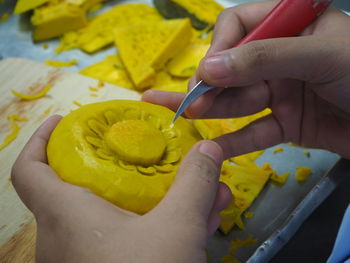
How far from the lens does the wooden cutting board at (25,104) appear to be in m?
1.38

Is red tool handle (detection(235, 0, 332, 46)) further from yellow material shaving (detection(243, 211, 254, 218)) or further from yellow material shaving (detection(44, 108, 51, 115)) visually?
yellow material shaving (detection(44, 108, 51, 115))

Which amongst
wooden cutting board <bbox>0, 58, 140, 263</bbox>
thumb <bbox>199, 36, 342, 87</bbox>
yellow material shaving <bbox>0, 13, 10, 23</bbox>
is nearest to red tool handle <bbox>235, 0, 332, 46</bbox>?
thumb <bbox>199, 36, 342, 87</bbox>

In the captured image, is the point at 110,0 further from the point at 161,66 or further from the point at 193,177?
the point at 193,177

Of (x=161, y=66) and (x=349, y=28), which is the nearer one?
(x=349, y=28)

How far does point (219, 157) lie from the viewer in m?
1.06

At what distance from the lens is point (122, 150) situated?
1.17 m

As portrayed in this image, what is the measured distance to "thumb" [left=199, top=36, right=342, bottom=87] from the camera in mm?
1091

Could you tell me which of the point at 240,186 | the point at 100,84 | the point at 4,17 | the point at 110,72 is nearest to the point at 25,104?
the point at 100,84

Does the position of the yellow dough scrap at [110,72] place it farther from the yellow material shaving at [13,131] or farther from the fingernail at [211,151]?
the fingernail at [211,151]

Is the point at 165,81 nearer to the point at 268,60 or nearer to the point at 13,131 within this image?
the point at 13,131

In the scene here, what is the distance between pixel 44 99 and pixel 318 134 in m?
1.39

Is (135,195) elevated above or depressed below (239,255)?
above

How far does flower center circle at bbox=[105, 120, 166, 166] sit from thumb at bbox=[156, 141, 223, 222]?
0.21 m

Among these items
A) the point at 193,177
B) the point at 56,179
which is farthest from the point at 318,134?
the point at 56,179
